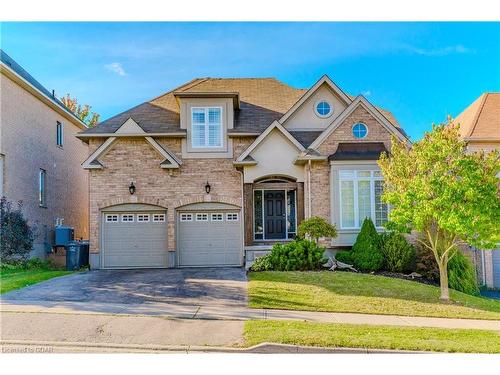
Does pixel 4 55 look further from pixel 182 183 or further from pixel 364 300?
pixel 364 300

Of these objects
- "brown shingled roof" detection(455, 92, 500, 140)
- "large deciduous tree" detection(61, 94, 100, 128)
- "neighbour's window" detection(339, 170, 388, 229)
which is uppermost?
"large deciduous tree" detection(61, 94, 100, 128)

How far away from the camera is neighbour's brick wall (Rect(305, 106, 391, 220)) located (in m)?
17.8

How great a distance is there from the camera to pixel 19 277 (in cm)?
1441

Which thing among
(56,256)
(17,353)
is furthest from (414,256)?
(56,256)

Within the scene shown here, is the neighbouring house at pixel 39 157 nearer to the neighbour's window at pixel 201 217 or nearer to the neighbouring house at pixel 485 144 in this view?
the neighbour's window at pixel 201 217

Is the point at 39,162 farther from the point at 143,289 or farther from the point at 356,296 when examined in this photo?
the point at 356,296

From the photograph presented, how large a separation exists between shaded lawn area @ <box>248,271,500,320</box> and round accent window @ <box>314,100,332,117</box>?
258 inches

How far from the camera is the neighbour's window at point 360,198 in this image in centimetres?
1748

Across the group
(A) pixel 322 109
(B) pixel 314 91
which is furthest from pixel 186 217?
(B) pixel 314 91

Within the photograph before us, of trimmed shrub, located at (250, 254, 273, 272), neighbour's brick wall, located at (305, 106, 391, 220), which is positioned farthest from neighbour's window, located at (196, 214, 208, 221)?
neighbour's brick wall, located at (305, 106, 391, 220)

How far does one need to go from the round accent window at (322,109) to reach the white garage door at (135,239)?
22.2 ft

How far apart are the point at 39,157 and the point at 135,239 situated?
5882 millimetres

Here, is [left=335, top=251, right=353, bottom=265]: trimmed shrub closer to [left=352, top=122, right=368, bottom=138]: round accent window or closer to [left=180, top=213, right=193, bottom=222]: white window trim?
[left=352, top=122, right=368, bottom=138]: round accent window

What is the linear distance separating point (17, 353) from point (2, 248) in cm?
1054
